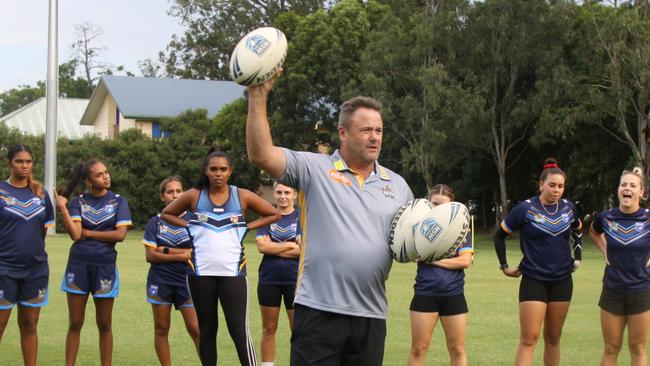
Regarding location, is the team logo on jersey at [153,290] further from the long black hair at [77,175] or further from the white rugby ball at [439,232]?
the white rugby ball at [439,232]

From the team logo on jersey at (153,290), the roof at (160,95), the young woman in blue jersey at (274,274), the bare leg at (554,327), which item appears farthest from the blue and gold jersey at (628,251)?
the roof at (160,95)

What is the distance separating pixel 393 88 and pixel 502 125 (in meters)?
6.11

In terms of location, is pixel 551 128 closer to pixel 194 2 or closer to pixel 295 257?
pixel 295 257

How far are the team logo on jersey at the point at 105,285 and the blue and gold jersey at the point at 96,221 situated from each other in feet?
0.65

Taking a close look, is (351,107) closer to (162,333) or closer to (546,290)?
(546,290)

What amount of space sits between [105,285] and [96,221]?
0.63 metres

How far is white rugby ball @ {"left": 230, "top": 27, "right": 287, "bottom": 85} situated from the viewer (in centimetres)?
472

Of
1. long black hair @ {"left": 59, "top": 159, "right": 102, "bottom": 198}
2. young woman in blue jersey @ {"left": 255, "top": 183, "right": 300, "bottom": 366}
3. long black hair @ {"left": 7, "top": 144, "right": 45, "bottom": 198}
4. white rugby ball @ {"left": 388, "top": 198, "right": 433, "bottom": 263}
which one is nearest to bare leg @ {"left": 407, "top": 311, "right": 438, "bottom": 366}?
young woman in blue jersey @ {"left": 255, "top": 183, "right": 300, "bottom": 366}

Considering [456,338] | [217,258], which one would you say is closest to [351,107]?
[217,258]

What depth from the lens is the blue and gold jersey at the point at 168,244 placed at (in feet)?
30.0

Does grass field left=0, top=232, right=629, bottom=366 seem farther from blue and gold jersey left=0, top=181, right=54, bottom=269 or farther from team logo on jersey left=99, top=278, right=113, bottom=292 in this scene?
blue and gold jersey left=0, top=181, right=54, bottom=269

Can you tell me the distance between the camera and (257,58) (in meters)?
4.75

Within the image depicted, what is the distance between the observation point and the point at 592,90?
3769 centimetres

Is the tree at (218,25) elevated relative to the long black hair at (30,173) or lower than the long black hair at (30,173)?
elevated
